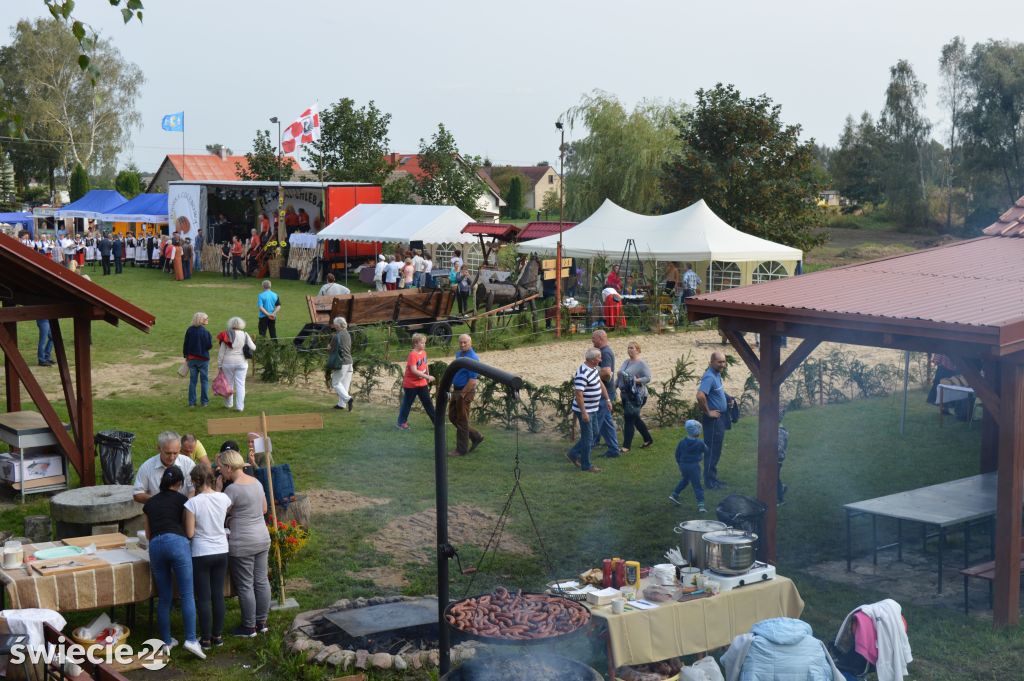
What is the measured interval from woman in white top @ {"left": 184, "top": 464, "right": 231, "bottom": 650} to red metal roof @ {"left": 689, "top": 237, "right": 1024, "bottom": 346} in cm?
491

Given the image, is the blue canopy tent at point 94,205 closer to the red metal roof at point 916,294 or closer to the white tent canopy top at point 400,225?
the white tent canopy top at point 400,225

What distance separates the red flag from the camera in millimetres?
40062

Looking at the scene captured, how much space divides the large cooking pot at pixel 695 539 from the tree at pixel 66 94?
6057 cm

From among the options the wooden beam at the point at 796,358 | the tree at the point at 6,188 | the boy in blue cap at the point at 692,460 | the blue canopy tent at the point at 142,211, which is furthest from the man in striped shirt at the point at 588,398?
the tree at the point at 6,188

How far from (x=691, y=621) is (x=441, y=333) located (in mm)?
14580

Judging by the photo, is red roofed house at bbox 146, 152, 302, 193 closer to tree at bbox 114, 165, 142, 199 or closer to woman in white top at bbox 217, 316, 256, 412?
tree at bbox 114, 165, 142, 199

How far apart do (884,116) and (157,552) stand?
6036cm

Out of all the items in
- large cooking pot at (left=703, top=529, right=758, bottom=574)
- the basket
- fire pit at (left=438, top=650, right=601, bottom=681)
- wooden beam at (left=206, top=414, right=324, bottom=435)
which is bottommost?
the basket

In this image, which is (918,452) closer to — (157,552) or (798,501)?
(798,501)

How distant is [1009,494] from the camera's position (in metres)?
8.66

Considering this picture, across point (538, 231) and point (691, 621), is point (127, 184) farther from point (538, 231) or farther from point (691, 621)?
point (691, 621)

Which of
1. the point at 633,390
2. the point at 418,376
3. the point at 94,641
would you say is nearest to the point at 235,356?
the point at 418,376

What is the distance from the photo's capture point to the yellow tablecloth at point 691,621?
287 inches

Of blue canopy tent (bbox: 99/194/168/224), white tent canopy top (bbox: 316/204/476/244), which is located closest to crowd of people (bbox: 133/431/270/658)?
white tent canopy top (bbox: 316/204/476/244)
